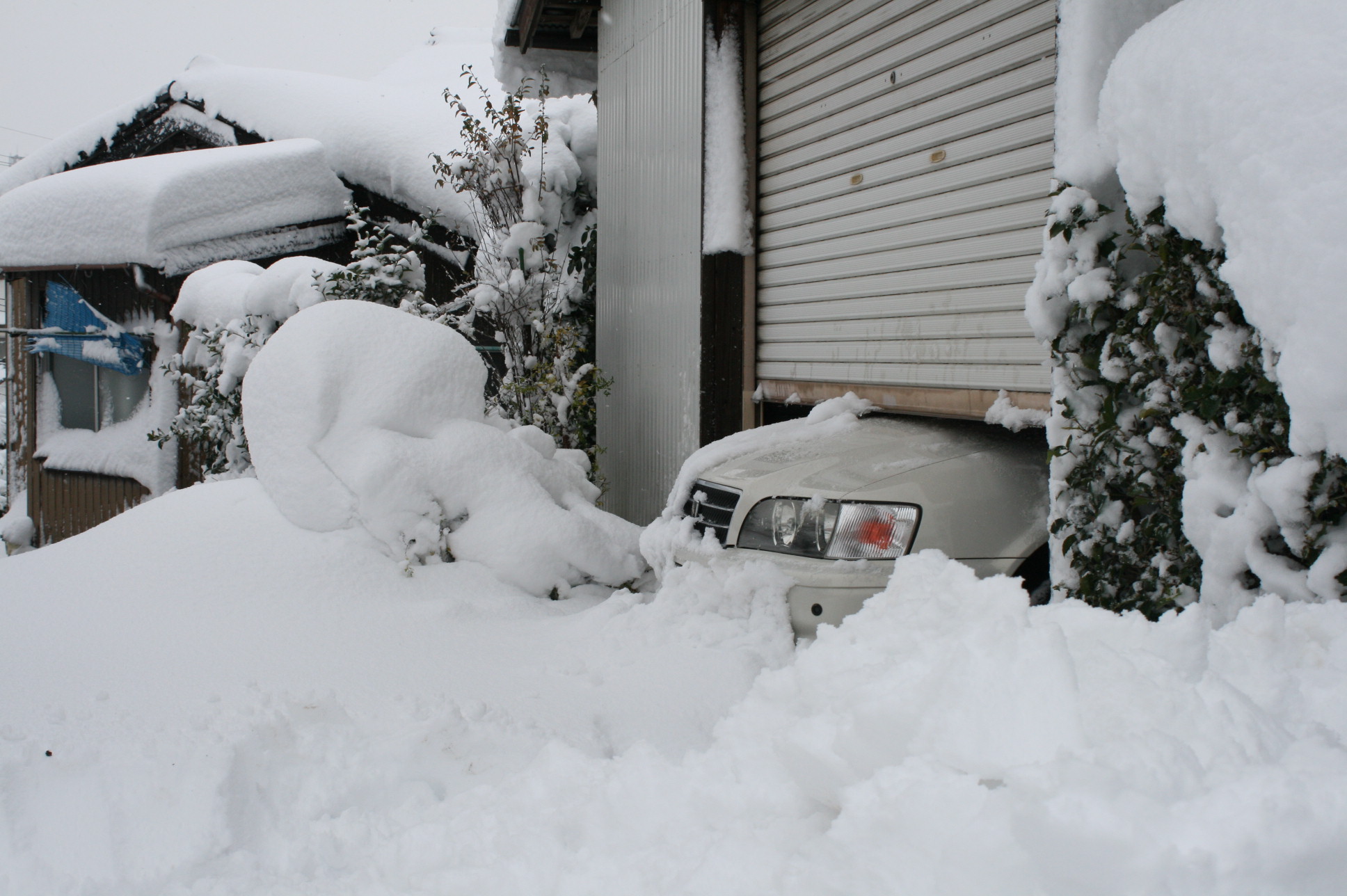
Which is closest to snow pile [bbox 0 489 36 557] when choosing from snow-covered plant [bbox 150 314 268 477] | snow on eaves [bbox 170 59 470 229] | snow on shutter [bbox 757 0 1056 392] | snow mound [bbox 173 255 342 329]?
snow-covered plant [bbox 150 314 268 477]

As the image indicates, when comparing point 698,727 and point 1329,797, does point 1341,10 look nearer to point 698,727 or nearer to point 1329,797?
point 1329,797

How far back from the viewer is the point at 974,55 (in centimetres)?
416

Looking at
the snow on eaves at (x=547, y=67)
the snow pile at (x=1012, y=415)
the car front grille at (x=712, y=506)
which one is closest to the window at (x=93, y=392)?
the snow on eaves at (x=547, y=67)

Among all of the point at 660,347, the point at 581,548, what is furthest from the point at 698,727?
the point at 660,347

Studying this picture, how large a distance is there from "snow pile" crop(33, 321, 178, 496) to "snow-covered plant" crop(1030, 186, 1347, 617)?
10.5 meters

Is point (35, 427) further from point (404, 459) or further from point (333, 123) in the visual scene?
point (404, 459)

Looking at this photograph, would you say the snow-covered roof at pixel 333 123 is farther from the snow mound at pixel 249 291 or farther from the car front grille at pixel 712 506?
the car front grille at pixel 712 506

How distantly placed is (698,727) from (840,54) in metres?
3.90

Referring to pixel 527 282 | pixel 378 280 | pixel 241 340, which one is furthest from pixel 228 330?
pixel 527 282

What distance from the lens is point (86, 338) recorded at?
38.4 ft

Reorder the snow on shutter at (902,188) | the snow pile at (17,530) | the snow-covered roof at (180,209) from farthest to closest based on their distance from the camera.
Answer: the snow pile at (17,530) → the snow-covered roof at (180,209) → the snow on shutter at (902,188)

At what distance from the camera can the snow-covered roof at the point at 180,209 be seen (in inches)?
413

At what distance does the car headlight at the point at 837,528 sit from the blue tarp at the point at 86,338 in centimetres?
1069

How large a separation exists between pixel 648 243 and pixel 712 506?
335cm
